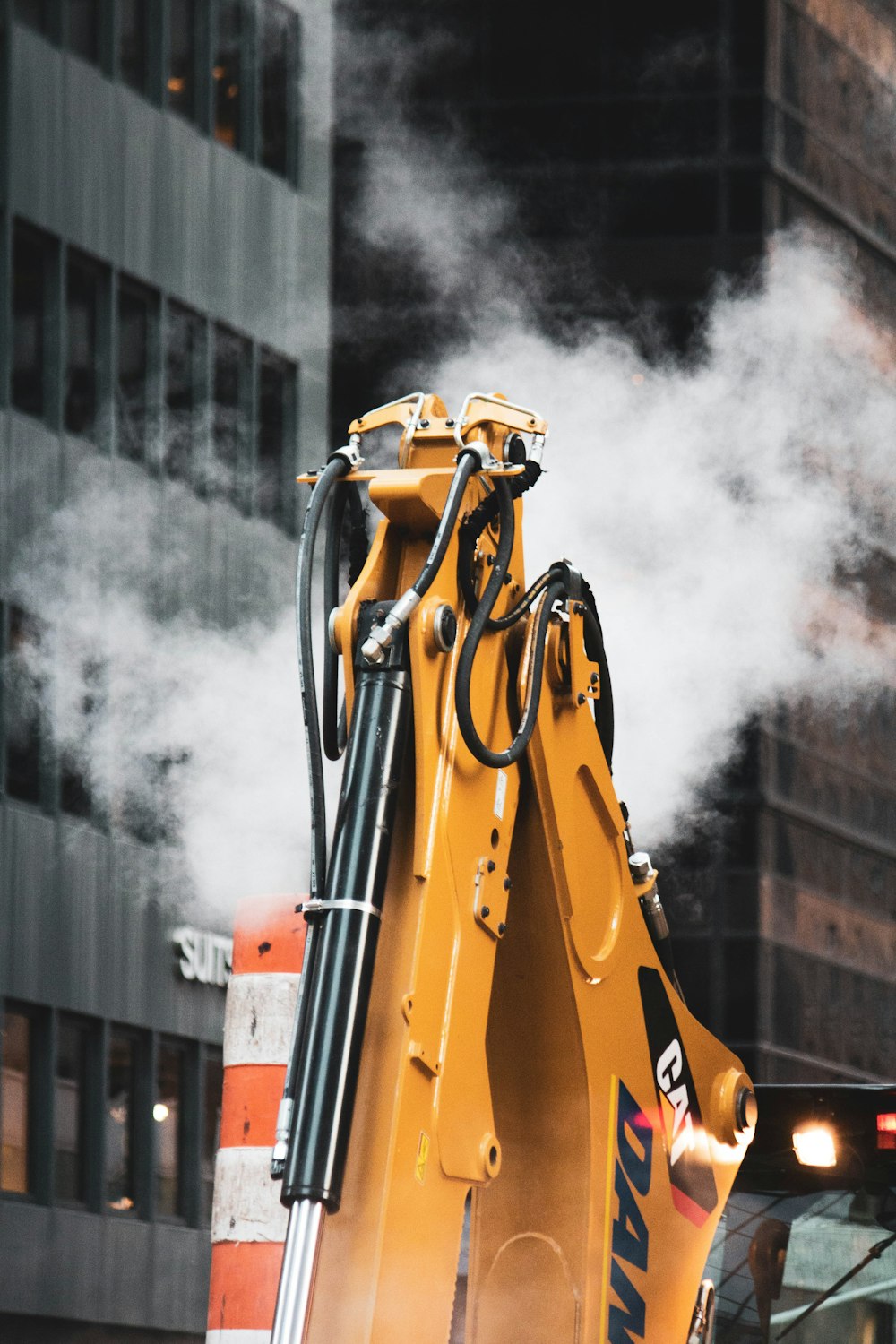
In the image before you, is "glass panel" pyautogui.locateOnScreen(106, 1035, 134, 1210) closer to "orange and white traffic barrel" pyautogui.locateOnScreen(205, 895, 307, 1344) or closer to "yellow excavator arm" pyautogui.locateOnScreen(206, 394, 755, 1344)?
"orange and white traffic barrel" pyautogui.locateOnScreen(205, 895, 307, 1344)

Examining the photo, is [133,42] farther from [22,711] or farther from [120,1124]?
[120,1124]

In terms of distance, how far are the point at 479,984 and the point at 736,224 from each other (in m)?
26.0

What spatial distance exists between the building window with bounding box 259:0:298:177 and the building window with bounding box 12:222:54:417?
3397 mm

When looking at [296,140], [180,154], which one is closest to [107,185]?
[180,154]

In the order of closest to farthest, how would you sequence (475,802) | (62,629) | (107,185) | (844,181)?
(475,802) → (62,629) → (107,185) → (844,181)

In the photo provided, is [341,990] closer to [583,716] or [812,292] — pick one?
[583,716]

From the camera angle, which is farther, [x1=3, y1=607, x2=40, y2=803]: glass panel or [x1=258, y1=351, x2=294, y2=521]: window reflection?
[x1=258, y1=351, x2=294, y2=521]: window reflection

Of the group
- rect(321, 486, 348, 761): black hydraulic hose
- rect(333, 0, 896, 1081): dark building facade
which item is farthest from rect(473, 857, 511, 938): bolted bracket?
rect(333, 0, 896, 1081): dark building facade

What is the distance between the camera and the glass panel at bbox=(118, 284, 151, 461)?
64.5 ft

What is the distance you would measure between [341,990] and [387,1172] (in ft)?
0.94

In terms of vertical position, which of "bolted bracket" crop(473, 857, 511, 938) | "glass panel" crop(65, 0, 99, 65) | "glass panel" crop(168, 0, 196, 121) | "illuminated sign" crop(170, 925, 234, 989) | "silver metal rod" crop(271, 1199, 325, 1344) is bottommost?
"silver metal rod" crop(271, 1199, 325, 1344)

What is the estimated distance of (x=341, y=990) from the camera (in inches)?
147

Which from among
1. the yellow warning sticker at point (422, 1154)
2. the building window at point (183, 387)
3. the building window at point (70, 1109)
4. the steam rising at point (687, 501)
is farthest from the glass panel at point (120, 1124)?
the yellow warning sticker at point (422, 1154)

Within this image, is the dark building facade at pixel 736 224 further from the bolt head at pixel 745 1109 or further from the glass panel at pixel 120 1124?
the bolt head at pixel 745 1109
